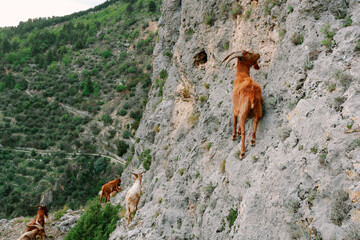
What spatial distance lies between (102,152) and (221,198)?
1738 inches

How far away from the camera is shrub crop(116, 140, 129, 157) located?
149ft

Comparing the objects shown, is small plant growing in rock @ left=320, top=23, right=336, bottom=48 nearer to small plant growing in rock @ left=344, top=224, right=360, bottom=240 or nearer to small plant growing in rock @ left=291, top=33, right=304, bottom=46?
small plant growing in rock @ left=291, top=33, right=304, bottom=46

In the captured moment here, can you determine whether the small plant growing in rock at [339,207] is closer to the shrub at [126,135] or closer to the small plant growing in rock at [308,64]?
the small plant growing in rock at [308,64]

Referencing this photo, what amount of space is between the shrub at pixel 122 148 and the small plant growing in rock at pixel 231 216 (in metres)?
40.4

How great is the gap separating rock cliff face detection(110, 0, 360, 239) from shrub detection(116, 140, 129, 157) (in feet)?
110

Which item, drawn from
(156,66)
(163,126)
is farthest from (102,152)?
(163,126)

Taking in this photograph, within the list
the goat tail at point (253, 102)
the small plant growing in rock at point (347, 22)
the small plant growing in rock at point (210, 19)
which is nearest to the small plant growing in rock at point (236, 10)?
the small plant growing in rock at point (210, 19)

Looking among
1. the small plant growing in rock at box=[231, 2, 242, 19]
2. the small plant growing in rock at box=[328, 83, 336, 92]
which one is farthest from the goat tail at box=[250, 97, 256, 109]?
the small plant growing in rock at box=[231, 2, 242, 19]

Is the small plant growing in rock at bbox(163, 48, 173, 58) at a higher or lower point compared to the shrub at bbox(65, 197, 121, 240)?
higher

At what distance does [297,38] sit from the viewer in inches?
272

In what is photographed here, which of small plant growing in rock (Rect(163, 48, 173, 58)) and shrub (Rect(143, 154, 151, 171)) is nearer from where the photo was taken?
shrub (Rect(143, 154, 151, 171))

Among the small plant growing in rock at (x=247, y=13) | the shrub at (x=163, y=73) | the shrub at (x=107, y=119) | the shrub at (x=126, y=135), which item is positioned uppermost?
the small plant growing in rock at (x=247, y=13)

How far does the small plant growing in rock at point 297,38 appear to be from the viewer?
684cm

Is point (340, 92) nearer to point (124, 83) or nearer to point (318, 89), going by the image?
point (318, 89)
